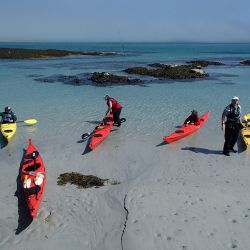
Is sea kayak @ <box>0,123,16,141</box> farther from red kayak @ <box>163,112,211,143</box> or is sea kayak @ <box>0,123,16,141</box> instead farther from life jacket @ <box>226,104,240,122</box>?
life jacket @ <box>226,104,240,122</box>

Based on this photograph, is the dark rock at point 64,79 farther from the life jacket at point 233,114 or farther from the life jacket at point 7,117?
the life jacket at point 233,114

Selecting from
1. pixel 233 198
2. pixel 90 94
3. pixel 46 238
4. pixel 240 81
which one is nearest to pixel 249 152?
pixel 233 198

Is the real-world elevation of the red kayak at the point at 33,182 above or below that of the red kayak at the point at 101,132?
above

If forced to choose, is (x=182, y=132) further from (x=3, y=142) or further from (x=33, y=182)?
(x=3, y=142)

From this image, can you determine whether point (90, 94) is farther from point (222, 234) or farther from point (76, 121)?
point (222, 234)

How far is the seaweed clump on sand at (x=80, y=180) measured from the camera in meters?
10.0

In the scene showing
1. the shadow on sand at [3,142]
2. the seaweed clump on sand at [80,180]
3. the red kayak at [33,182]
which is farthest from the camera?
the shadow on sand at [3,142]

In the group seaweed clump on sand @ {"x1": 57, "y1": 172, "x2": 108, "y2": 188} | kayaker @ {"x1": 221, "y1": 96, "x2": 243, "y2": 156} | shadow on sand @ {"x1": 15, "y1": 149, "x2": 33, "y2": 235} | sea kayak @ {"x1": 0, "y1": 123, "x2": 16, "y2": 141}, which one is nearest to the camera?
shadow on sand @ {"x1": 15, "y1": 149, "x2": 33, "y2": 235}

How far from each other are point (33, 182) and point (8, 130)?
594cm

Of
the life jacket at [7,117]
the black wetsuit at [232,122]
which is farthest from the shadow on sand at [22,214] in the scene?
the black wetsuit at [232,122]

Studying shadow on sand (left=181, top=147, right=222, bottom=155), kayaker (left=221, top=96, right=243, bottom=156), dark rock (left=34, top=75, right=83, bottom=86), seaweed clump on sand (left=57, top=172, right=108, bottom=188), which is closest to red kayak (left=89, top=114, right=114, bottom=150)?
seaweed clump on sand (left=57, top=172, right=108, bottom=188)

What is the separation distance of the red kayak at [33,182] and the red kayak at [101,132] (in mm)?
2843

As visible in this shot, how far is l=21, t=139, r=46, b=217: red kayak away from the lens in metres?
8.27

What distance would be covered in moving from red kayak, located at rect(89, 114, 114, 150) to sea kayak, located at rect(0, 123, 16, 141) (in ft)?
11.1
